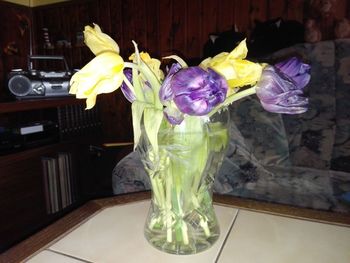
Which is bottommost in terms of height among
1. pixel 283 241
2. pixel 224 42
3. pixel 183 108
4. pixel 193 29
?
pixel 283 241

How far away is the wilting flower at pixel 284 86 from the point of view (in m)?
0.38

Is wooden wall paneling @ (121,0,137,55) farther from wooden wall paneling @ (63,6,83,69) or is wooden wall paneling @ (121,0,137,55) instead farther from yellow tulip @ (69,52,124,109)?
yellow tulip @ (69,52,124,109)

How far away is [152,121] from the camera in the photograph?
0.39 metres

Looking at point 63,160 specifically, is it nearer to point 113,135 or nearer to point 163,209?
point 113,135

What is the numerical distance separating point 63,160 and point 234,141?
902mm

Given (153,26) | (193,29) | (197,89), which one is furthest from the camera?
(153,26)

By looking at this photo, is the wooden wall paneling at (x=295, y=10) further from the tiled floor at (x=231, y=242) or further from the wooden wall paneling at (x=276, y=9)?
the tiled floor at (x=231, y=242)

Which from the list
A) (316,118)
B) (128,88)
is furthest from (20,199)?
(316,118)

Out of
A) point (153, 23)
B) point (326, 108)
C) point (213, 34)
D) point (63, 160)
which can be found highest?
point (153, 23)

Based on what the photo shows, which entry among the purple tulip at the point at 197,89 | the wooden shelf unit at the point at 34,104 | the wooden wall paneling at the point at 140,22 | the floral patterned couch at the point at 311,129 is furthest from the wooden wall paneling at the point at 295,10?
the purple tulip at the point at 197,89

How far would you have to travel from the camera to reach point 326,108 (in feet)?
4.11

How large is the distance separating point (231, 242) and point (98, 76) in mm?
343

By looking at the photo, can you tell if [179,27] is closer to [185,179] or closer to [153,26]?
[153,26]

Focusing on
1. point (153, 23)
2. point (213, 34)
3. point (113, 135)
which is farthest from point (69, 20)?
point (213, 34)
